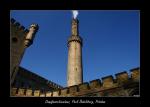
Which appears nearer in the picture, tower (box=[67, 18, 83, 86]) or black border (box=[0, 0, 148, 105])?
black border (box=[0, 0, 148, 105])
